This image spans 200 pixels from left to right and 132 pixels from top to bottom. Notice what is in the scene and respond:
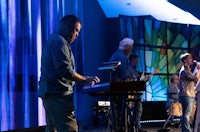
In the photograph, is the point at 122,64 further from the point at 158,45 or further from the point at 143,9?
the point at 143,9

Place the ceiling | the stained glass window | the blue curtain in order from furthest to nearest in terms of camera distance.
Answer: the ceiling < the stained glass window < the blue curtain

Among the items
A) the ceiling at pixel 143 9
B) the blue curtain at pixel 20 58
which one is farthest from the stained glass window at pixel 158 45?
the blue curtain at pixel 20 58

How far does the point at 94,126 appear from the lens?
999 centimetres

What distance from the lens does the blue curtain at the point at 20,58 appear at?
5.86 metres

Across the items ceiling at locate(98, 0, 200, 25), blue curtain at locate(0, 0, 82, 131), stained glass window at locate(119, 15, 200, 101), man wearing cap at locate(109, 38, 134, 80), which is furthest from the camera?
ceiling at locate(98, 0, 200, 25)

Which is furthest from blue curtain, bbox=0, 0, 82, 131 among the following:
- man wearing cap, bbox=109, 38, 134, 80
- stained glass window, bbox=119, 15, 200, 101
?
stained glass window, bbox=119, 15, 200, 101

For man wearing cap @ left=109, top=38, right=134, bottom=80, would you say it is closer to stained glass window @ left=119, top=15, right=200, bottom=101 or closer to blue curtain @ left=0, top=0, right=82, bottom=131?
blue curtain @ left=0, top=0, right=82, bottom=131

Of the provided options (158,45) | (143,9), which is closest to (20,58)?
(158,45)

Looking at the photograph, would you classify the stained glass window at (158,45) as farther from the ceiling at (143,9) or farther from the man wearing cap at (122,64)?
the man wearing cap at (122,64)

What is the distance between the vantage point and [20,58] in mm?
6301

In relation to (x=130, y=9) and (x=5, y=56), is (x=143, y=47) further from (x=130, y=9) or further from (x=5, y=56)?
(x=5, y=56)

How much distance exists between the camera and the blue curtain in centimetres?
586

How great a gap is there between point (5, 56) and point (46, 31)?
59.7 inches

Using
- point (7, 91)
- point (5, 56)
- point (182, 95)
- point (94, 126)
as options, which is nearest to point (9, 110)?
point (7, 91)
